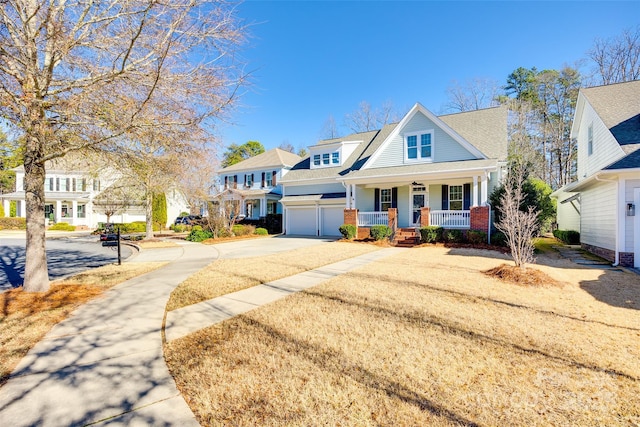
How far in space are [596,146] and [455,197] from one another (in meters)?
6.09

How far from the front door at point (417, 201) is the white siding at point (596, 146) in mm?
7294

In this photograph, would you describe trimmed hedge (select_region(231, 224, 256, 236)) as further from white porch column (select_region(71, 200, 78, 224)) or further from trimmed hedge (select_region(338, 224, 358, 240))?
white porch column (select_region(71, 200, 78, 224))

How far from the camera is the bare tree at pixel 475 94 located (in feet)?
105

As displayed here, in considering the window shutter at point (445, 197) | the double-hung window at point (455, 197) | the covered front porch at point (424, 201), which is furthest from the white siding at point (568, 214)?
the window shutter at point (445, 197)

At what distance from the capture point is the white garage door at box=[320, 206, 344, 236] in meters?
21.1

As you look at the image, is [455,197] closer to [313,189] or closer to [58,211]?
[313,189]

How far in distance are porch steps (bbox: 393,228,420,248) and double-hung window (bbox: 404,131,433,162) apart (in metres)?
4.14

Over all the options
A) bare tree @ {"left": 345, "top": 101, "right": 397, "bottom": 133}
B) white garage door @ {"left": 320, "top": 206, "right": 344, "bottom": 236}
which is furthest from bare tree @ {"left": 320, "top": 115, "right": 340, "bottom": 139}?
white garage door @ {"left": 320, "top": 206, "right": 344, "bottom": 236}

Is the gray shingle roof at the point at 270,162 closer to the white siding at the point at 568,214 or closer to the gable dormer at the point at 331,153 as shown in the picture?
the gable dormer at the point at 331,153

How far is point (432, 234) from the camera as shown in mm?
14609

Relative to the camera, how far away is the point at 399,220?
59.5 ft

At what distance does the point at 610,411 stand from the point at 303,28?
14763mm

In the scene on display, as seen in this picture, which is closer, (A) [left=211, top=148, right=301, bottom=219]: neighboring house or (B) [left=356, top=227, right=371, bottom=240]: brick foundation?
(B) [left=356, top=227, right=371, bottom=240]: brick foundation

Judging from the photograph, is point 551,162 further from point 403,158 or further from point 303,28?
point 303,28
